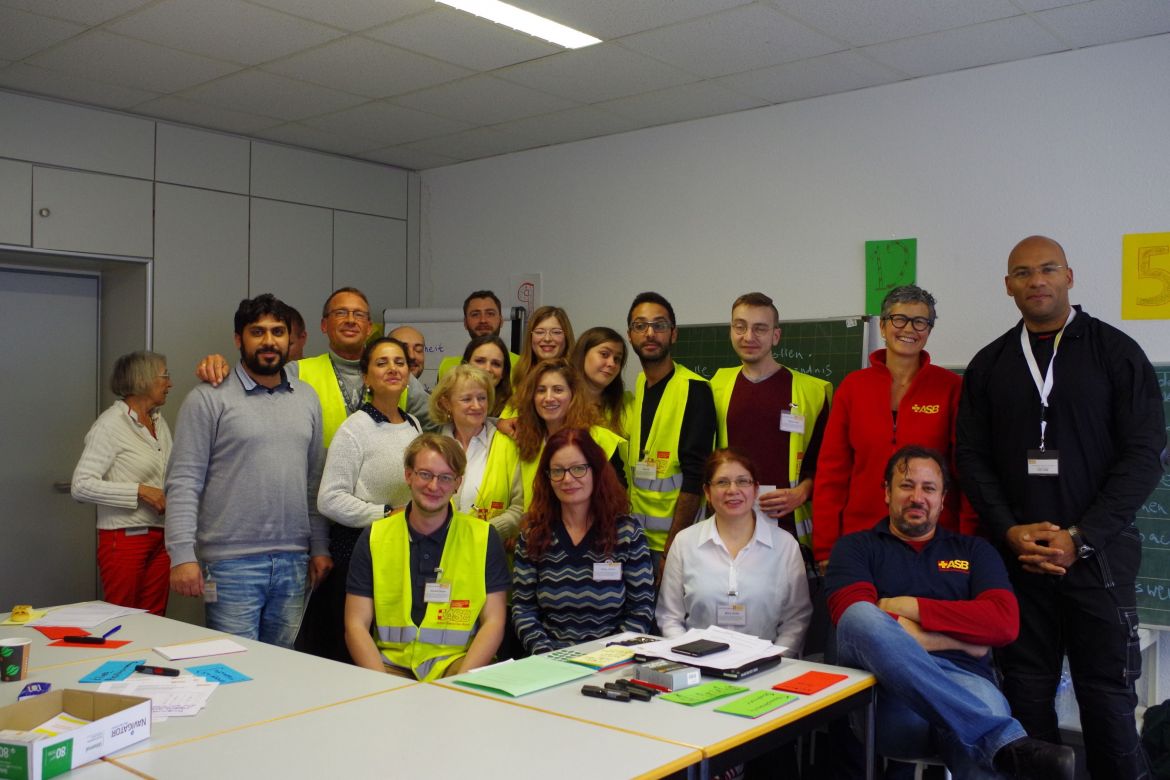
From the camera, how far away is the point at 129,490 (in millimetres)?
4441

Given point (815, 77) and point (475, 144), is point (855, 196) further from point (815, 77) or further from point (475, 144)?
point (475, 144)

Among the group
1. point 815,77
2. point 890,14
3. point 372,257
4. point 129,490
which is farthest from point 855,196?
point 129,490

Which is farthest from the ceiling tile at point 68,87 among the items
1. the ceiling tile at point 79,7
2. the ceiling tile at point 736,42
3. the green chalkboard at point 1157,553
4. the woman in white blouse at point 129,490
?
the green chalkboard at point 1157,553

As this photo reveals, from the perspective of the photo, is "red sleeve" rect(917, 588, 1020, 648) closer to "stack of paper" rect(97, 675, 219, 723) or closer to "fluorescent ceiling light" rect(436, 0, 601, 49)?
"stack of paper" rect(97, 675, 219, 723)

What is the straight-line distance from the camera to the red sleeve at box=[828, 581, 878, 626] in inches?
115

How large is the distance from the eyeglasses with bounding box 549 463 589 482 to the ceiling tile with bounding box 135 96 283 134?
3117mm

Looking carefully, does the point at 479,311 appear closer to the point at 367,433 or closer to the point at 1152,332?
the point at 367,433

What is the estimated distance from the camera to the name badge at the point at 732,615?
3230mm

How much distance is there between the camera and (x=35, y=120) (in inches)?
197

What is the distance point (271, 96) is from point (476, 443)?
237 cm

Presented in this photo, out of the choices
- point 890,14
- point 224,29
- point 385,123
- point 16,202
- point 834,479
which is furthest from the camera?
Result: point 385,123

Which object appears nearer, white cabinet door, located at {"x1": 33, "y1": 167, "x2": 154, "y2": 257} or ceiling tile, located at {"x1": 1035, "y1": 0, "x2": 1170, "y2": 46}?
ceiling tile, located at {"x1": 1035, "y1": 0, "x2": 1170, "y2": 46}

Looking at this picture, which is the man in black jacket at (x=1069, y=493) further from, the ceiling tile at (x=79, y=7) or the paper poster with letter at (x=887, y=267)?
the ceiling tile at (x=79, y=7)

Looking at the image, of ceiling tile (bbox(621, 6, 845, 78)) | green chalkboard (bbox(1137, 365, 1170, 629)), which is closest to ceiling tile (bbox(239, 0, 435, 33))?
ceiling tile (bbox(621, 6, 845, 78))
